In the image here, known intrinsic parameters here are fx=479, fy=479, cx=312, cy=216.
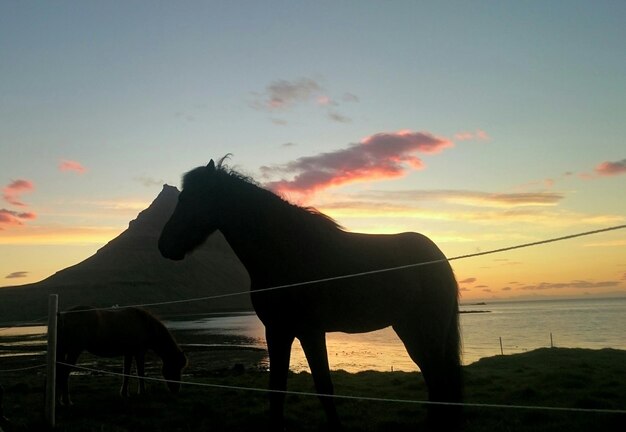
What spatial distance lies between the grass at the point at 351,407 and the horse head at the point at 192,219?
262 cm

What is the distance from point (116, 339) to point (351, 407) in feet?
20.1

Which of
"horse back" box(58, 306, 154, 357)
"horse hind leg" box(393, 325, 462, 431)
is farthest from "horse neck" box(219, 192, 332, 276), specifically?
"horse back" box(58, 306, 154, 357)

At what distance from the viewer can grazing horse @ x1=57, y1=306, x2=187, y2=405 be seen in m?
10.3

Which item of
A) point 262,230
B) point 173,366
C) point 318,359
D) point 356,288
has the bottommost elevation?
point 173,366

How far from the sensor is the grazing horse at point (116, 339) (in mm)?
10297

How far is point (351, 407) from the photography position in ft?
25.5

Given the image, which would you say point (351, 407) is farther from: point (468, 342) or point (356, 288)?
point (468, 342)

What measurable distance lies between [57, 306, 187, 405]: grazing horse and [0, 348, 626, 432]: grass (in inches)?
26.6

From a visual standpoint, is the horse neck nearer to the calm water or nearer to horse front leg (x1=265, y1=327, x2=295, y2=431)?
horse front leg (x1=265, y1=327, x2=295, y2=431)

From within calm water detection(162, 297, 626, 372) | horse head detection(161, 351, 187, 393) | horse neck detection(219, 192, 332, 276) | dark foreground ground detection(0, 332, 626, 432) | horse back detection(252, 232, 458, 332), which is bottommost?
calm water detection(162, 297, 626, 372)

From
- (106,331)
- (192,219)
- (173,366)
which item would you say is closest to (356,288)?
(192,219)

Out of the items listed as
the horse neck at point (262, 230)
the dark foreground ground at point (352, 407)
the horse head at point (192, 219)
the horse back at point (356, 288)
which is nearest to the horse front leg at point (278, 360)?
the horse back at point (356, 288)

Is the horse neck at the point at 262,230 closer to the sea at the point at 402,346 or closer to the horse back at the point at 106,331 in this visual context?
the horse back at the point at 106,331

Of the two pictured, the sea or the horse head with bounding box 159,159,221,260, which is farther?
the sea
